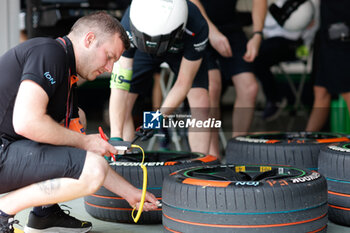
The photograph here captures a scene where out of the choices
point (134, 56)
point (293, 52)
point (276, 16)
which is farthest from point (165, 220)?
point (293, 52)

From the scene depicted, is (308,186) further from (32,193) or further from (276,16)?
(276,16)

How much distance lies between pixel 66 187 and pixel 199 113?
1.70m

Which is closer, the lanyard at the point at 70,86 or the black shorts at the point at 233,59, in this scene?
the lanyard at the point at 70,86

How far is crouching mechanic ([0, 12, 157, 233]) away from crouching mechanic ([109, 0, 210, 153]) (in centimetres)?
69

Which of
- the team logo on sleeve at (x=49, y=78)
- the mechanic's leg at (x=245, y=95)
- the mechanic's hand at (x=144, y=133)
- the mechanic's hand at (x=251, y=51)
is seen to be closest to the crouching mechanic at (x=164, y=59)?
the mechanic's hand at (x=144, y=133)

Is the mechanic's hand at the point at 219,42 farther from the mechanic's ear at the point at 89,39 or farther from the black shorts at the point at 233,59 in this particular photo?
the mechanic's ear at the point at 89,39

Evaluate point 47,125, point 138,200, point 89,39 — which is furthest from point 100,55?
point 138,200

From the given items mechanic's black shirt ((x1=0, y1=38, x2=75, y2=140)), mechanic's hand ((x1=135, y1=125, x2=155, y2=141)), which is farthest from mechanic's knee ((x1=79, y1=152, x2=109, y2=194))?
mechanic's hand ((x1=135, y1=125, x2=155, y2=141))

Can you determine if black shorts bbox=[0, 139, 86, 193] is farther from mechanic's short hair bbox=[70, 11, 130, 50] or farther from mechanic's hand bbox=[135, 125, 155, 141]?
mechanic's hand bbox=[135, 125, 155, 141]

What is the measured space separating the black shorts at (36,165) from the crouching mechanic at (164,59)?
0.97m

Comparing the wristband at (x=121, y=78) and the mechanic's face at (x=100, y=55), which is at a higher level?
the mechanic's face at (x=100, y=55)

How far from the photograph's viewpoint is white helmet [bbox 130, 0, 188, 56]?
2936 mm

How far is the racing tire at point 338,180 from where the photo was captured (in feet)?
8.50

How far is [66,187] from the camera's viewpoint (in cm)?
213
